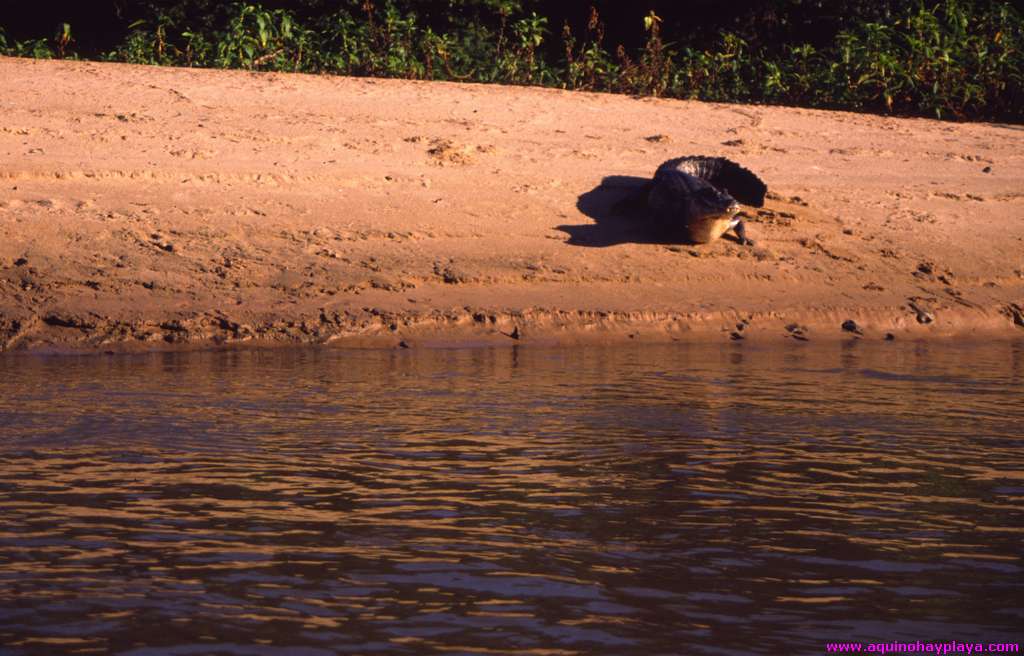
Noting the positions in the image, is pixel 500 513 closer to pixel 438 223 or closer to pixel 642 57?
pixel 438 223

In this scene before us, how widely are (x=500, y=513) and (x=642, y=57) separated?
39.2ft

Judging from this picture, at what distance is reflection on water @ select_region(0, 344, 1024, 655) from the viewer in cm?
302

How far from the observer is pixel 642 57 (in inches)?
600

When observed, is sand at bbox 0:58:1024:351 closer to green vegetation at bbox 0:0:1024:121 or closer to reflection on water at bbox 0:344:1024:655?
green vegetation at bbox 0:0:1024:121

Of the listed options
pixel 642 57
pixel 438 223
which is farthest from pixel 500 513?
pixel 642 57

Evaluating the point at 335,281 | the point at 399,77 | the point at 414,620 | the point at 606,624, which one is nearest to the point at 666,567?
the point at 606,624

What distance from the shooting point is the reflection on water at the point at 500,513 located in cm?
302

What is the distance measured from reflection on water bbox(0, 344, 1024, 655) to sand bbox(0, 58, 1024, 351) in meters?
1.91

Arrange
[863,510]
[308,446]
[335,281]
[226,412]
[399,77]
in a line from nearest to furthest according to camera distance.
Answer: [863,510] → [308,446] → [226,412] → [335,281] → [399,77]

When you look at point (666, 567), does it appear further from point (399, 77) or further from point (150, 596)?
point (399, 77)

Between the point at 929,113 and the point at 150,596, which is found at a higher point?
the point at 929,113

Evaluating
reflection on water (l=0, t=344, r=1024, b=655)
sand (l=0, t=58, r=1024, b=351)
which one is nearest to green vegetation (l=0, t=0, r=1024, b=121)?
sand (l=0, t=58, r=1024, b=351)

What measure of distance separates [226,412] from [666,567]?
2873 mm

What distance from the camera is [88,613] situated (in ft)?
10.0
